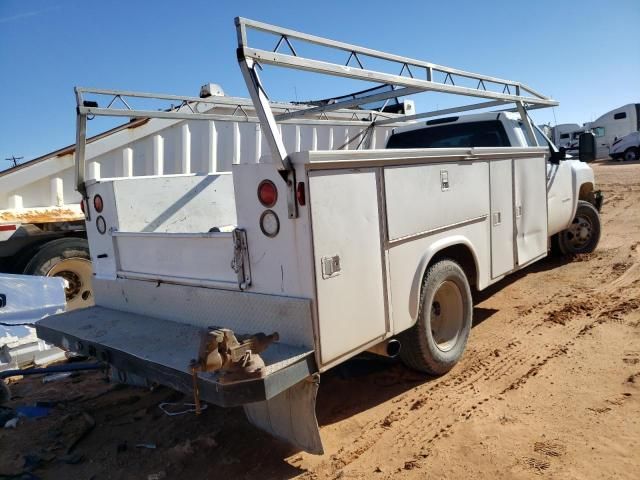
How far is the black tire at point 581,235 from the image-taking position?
7395 mm

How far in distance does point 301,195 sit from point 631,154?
3009cm

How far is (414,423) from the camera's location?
3.22 metres

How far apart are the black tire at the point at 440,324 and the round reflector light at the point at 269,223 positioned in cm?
129

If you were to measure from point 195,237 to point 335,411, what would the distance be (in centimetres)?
156

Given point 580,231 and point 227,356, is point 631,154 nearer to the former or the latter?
point 580,231

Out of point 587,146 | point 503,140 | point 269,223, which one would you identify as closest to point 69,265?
point 269,223

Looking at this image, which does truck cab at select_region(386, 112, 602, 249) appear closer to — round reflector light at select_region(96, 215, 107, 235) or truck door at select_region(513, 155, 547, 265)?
truck door at select_region(513, 155, 547, 265)

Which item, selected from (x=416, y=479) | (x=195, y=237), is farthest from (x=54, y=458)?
(x=416, y=479)

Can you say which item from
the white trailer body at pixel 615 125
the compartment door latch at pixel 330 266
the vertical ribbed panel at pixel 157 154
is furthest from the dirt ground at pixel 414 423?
the white trailer body at pixel 615 125

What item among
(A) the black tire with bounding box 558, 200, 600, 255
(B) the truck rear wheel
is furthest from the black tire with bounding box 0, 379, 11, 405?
(A) the black tire with bounding box 558, 200, 600, 255

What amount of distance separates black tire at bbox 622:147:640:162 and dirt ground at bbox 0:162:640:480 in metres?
26.4

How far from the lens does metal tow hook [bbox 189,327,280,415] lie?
225cm

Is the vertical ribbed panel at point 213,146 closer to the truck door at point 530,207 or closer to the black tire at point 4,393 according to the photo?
the black tire at point 4,393

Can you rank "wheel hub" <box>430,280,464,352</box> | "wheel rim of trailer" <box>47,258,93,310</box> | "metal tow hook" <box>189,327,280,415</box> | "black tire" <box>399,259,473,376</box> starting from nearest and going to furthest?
1. "metal tow hook" <box>189,327,280,415</box>
2. "black tire" <box>399,259,473,376</box>
3. "wheel hub" <box>430,280,464,352</box>
4. "wheel rim of trailer" <box>47,258,93,310</box>
